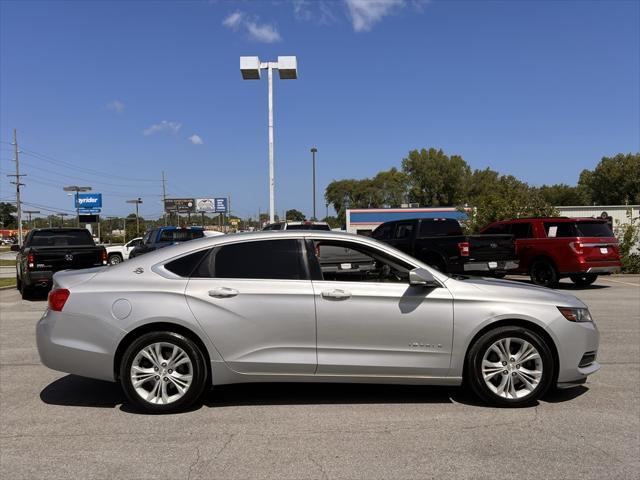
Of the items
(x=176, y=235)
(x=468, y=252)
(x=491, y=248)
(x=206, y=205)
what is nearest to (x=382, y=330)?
(x=468, y=252)

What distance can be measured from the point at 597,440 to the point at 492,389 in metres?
0.90

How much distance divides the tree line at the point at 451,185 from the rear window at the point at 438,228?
3222 centimetres

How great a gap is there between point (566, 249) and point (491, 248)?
2.33m

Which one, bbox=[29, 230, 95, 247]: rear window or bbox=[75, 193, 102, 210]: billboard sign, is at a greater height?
bbox=[75, 193, 102, 210]: billboard sign

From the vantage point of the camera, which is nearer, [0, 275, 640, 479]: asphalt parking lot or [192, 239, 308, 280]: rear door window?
[0, 275, 640, 479]: asphalt parking lot

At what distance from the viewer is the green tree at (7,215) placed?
121 metres

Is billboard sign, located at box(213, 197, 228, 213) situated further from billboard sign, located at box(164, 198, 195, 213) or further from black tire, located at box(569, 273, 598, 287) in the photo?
black tire, located at box(569, 273, 598, 287)

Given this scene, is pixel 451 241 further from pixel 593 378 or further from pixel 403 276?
pixel 403 276

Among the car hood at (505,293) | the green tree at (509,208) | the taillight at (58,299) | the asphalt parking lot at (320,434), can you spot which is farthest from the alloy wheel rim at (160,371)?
the green tree at (509,208)

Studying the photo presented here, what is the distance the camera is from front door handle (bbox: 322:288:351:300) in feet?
14.9

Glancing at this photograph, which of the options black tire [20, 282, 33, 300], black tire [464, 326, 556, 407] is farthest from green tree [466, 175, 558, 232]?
black tire [464, 326, 556, 407]

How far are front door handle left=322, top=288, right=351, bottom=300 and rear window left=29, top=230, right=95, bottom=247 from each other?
11.1m

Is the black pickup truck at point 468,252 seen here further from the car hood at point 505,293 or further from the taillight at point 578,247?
the car hood at point 505,293

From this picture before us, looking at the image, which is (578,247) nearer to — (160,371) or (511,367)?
(511,367)
